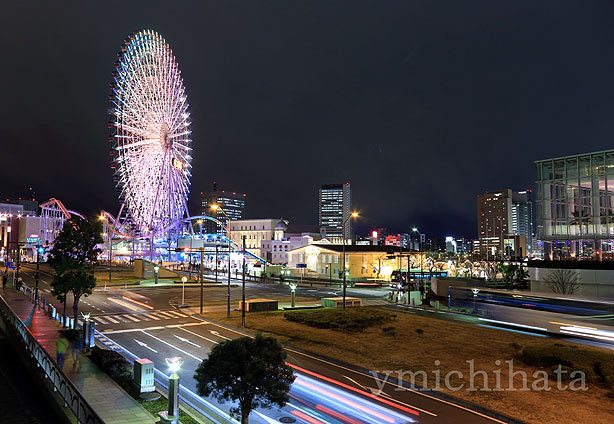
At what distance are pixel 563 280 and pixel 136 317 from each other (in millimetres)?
48282

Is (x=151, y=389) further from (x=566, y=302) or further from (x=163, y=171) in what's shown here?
(x=163, y=171)

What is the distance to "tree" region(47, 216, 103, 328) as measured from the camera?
89.6 feet

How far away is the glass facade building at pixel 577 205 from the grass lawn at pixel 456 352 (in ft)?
119

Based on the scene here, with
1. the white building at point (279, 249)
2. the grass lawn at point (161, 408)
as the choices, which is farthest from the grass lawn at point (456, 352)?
the white building at point (279, 249)

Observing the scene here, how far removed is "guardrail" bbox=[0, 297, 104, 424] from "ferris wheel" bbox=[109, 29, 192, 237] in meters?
50.5

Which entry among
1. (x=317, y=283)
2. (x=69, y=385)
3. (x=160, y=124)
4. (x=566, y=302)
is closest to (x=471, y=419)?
(x=69, y=385)

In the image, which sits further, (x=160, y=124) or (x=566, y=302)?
(x=160, y=124)

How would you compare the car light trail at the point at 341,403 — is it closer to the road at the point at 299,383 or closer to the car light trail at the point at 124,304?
the road at the point at 299,383

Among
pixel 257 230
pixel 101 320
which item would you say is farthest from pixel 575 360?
pixel 257 230

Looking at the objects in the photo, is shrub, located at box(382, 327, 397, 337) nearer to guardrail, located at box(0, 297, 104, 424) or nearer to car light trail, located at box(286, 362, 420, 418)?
car light trail, located at box(286, 362, 420, 418)

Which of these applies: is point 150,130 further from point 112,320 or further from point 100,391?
point 100,391

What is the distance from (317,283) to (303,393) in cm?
5691

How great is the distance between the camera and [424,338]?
27125 millimetres

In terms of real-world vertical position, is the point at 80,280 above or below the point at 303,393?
above
